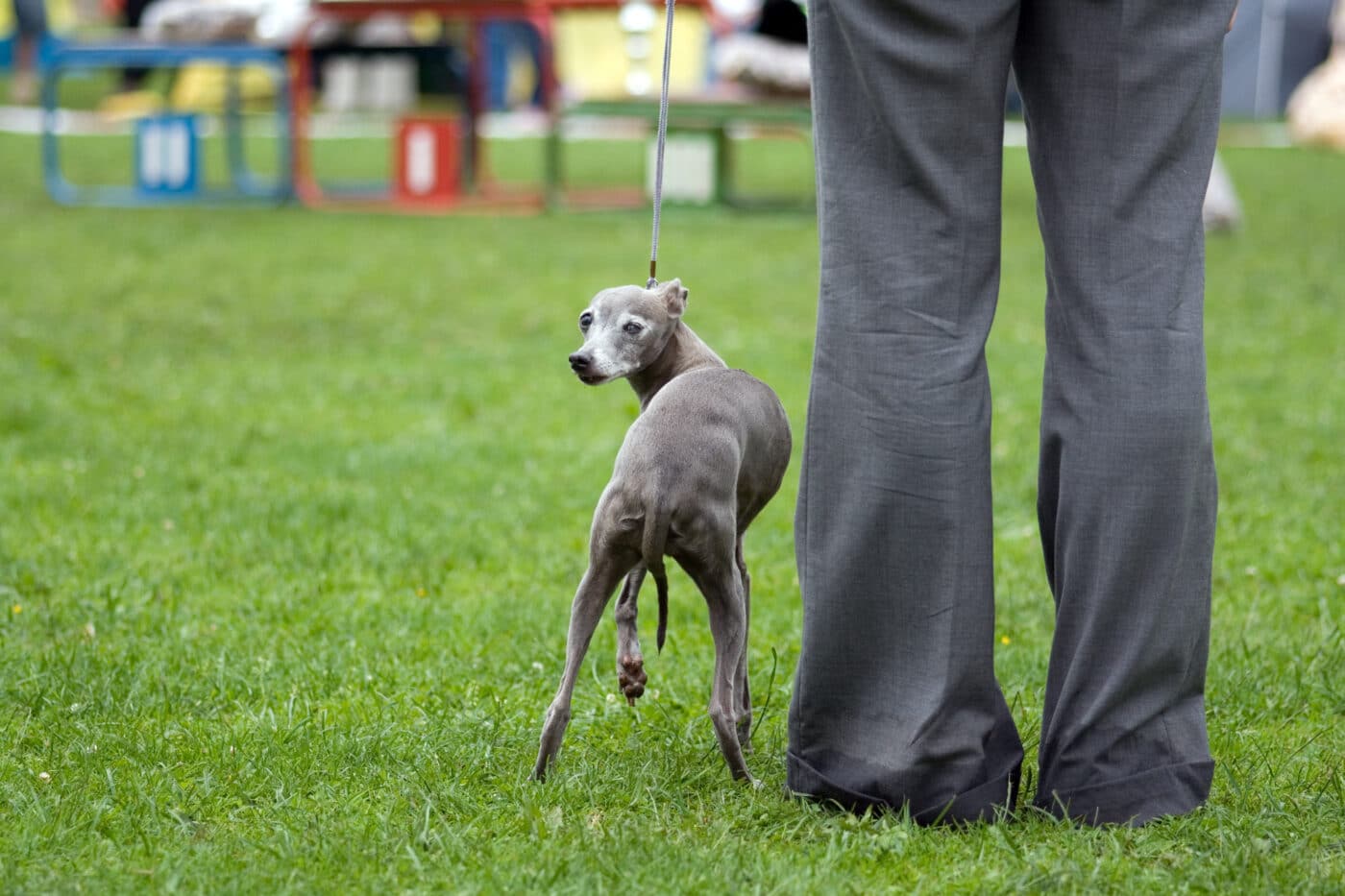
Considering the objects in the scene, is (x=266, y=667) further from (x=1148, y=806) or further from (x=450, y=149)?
(x=450, y=149)

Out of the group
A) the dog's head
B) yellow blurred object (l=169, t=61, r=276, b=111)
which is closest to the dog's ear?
the dog's head

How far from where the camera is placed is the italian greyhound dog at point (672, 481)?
236 centimetres

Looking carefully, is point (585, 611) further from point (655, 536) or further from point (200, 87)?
point (200, 87)

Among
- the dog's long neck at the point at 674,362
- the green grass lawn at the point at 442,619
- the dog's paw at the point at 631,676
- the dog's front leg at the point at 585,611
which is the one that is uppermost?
the dog's long neck at the point at 674,362

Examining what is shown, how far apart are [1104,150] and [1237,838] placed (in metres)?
0.96

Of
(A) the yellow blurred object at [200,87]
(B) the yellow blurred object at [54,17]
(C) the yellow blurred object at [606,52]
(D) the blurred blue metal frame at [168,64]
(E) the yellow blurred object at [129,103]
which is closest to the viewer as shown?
(D) the blurred blue metal frame at [168,64]

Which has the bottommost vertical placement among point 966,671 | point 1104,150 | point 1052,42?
point 966,671

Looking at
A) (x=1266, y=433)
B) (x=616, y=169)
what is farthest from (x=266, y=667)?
(x=616, y=169)

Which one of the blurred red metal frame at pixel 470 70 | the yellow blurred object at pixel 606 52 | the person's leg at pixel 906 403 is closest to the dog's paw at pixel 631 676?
the person's leg at pixel 906 403

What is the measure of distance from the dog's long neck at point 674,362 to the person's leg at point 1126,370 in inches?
21.0

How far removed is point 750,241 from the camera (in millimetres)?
10492

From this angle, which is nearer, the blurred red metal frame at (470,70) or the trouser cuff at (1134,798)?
the trouser cuff at (1134,798)

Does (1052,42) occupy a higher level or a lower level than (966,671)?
higher

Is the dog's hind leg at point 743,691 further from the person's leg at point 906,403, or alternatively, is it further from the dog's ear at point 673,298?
the dog's ear at point 673,298
